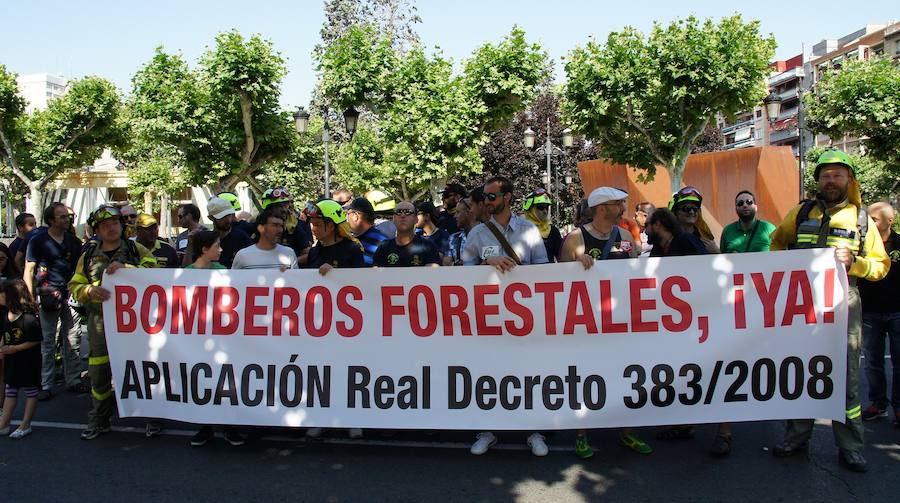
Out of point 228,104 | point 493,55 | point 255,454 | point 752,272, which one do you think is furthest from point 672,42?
point 255,454

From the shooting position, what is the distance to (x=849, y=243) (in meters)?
4.64

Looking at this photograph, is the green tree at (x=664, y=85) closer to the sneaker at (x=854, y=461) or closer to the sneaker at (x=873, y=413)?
the sneaker at (x=873, y=413)

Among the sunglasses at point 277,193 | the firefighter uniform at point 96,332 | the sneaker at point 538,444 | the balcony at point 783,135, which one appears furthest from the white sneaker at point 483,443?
the balcony at point 783,135

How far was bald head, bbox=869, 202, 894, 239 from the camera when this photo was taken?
6004 millimetres

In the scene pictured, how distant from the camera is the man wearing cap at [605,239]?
5.08 meters

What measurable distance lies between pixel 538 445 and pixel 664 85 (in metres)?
18.0

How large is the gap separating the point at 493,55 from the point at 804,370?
20.0 metres

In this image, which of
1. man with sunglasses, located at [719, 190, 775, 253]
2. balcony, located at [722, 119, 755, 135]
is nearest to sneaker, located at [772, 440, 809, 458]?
man with sunglasses, located at [719, 190, 775, 253]

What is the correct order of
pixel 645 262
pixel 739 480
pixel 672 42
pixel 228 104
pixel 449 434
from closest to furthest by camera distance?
pixel 739 480, pixel 645 262, pixel 449 434, pixel 672 42, pixel 228 104

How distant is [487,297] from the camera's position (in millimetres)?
4934

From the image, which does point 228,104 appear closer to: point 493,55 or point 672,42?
point 493,55

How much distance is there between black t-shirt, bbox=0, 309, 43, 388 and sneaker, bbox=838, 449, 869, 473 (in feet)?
19.7

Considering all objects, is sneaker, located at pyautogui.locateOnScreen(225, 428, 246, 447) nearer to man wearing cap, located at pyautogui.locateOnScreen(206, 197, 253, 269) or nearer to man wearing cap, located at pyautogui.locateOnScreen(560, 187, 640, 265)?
man wearing cap, located at pyautogui.locateOnScreen(206, 197, 253, 269)

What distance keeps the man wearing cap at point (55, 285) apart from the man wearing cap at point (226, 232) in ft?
5.23
